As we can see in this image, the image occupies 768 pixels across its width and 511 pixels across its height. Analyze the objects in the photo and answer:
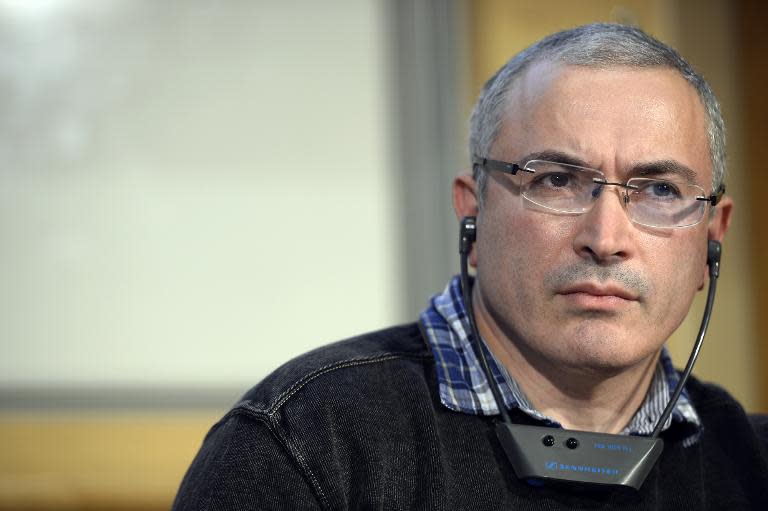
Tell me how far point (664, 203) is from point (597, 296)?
171 millimetres

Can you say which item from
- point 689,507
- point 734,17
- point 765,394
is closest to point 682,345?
point 765,394

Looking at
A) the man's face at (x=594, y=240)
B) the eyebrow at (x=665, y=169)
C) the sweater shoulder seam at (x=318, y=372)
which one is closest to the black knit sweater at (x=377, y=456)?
the sweater shoulder seam at (x=318, y=372)

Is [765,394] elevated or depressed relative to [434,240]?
depressed

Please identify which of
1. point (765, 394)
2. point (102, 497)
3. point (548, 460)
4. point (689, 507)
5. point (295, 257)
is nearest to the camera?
point (548, 460)

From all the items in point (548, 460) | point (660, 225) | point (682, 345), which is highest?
point (660, 225)

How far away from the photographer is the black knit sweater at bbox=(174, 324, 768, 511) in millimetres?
1104

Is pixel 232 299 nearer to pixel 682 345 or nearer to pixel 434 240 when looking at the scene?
pixel 434 240

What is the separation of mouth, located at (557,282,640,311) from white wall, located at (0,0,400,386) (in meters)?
1.40

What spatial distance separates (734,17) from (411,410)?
218 centimetres

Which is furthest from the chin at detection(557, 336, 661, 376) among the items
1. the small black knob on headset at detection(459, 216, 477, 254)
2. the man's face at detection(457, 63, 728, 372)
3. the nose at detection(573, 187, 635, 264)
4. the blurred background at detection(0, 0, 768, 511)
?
the blurred background at detection(0, 0, 768, 511)

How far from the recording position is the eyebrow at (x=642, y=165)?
4.11 feet

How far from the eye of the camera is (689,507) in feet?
4.20

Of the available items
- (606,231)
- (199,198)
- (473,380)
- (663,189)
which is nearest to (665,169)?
(663,189)

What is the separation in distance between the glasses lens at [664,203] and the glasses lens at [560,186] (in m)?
0.06
